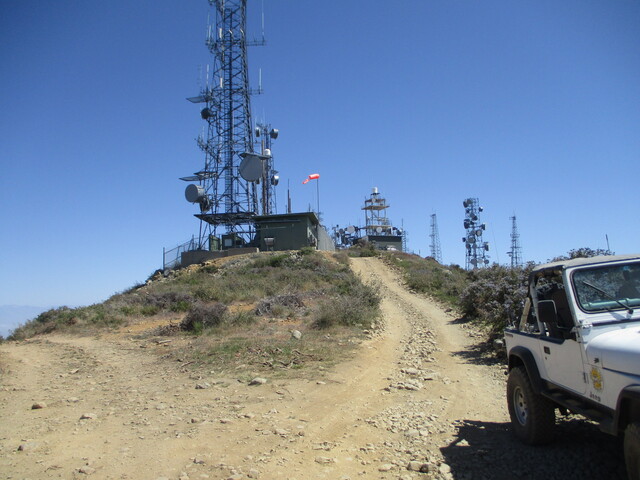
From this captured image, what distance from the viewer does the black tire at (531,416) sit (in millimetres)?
4625

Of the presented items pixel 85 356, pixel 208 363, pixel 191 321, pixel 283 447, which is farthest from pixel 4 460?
pixel 191 321

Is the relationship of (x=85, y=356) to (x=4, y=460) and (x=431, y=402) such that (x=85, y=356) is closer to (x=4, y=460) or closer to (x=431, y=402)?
(x=4, y=460)

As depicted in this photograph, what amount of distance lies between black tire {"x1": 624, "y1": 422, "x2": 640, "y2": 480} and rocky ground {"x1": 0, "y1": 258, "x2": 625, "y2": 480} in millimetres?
1142

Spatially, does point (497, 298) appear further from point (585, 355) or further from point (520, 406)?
point (585, 355)

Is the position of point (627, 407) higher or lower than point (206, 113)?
lower

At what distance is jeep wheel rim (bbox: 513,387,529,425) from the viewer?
4988mm

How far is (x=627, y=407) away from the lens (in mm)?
3275

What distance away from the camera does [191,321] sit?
13953 millimetres

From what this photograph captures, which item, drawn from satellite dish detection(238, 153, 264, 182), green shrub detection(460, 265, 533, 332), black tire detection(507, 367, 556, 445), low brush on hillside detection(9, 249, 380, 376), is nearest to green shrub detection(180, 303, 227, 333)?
low brush on hillside detection(9, 249, 380, 376)

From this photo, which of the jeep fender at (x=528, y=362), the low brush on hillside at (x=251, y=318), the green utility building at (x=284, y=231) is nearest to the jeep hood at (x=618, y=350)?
the jeep fender at (x=528, y=362)

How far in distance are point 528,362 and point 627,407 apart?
1.66 meters

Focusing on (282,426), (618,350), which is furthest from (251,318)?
(618,350)

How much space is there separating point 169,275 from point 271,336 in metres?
24.1

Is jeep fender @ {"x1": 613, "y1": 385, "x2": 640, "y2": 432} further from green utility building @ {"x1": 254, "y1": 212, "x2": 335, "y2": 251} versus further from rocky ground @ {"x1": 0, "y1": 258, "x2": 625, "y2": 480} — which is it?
green utility building @ {"x1": 254, "y1": 212, "x2": 335, "y2": 251}
